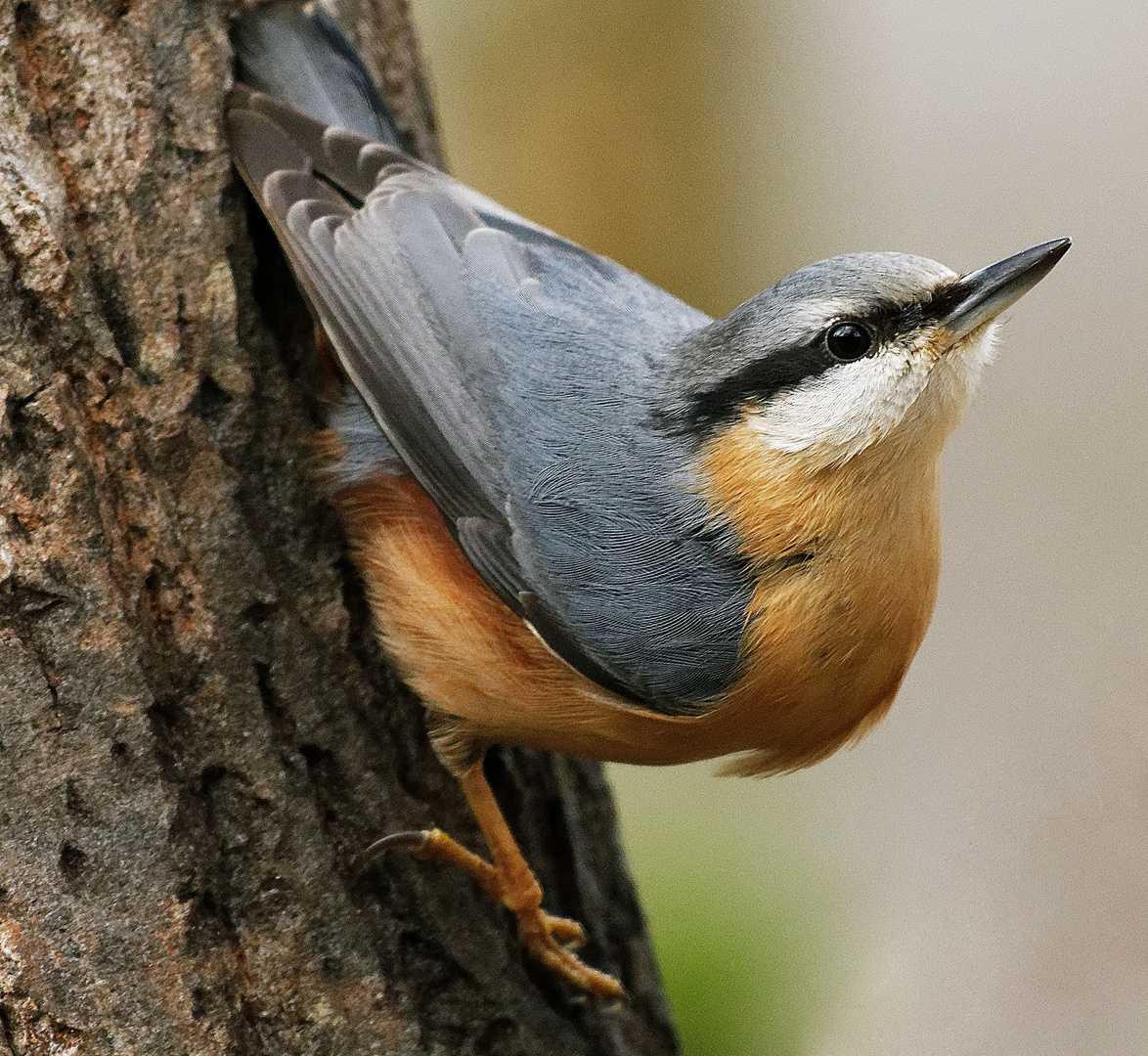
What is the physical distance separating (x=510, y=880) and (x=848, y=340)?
1.44 metres

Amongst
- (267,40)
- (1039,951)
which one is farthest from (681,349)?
(1039,951)

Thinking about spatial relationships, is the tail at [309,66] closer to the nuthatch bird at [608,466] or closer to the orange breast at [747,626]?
the nuthatch bird at [608,466]

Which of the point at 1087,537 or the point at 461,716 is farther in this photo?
the point at 1087,537

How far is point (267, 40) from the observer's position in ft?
8.92

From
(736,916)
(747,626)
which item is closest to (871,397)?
(747,626)

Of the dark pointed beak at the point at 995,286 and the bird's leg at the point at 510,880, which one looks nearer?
the dark pointed beak at the point at 995,286

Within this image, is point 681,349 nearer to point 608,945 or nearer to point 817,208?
point 608,945

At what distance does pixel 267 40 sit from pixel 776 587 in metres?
1.63

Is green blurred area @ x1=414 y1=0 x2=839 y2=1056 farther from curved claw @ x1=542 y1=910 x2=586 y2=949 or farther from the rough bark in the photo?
curved claw @ x1=542 y1=910 x2=586 y2=949

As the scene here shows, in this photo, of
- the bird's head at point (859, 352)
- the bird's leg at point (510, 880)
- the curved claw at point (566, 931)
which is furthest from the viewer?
the curved claw at point (566, 931)

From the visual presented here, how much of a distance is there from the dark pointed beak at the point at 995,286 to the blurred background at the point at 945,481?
1.85m

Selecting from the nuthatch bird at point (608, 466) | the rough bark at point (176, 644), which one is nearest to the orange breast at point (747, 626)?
the nuthatch bird at point (608, 466)

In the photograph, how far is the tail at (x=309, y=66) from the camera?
2.71 m

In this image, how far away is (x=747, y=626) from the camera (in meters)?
2.40
